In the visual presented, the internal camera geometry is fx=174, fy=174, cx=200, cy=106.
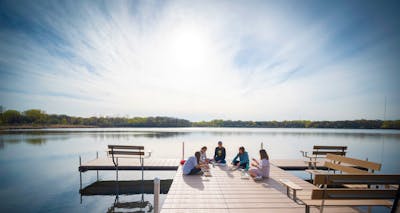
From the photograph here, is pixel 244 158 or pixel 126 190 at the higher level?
pixel 244 158

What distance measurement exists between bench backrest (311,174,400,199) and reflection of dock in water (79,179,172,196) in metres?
7.27

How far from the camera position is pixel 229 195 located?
5449 mm

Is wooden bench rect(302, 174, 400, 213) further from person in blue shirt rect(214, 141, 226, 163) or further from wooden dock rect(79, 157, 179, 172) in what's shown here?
wooden dock rect(79, 157, 179, 172)

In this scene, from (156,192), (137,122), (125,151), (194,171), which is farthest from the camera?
(137,122)

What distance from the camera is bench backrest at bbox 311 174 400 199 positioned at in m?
3.47

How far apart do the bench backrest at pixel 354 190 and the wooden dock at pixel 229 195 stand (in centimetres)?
78

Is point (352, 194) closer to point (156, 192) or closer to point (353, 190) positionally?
point (353, 190)

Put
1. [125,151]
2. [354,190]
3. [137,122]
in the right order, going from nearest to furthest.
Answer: [354,190]
[125,151]
[137,122]

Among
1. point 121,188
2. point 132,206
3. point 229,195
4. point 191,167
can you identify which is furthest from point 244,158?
point 121,188

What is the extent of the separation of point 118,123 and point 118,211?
107 m

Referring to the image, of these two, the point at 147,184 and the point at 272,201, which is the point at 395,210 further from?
the point at 147,184

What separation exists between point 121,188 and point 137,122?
346 ft

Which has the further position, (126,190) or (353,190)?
(126,190)

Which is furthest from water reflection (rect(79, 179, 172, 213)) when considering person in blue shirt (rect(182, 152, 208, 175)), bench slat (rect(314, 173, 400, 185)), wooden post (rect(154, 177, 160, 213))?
bench slat (rect(314, 173, 400, 185))
